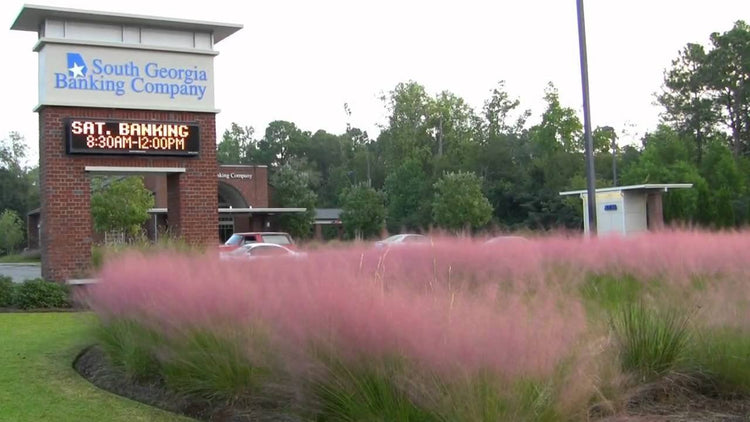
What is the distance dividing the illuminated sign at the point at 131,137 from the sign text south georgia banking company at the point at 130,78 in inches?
28.9

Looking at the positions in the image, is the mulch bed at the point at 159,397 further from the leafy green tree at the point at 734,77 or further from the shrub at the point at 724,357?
Answer: the leafy green tree at the point at 734,77

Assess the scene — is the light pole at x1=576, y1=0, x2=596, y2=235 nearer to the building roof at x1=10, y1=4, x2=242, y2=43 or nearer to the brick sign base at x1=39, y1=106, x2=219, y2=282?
the building roof at x1=10, y1=4, x2=242, y2=43

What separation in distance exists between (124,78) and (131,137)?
4.30 feet

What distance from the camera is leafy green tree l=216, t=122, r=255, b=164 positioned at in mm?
106938

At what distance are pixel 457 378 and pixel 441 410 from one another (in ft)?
0.74

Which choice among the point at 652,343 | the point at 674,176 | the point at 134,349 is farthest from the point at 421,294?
the point at 674,176

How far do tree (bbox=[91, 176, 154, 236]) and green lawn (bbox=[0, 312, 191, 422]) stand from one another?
28713mm

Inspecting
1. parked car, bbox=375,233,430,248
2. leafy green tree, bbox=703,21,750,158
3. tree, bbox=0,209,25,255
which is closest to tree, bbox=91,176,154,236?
parked car, bbox=375,233,430,248

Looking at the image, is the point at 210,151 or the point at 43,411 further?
the point at 210,151

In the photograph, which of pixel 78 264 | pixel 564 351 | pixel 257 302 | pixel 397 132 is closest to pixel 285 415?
pixel 257 302

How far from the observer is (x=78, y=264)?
1608cm

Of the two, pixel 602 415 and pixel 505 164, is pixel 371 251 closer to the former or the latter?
pixel 602 415

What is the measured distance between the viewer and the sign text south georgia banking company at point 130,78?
52.8ft

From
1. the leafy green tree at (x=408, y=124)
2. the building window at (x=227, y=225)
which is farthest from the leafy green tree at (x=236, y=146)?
the building window at (x=227, y=225)
